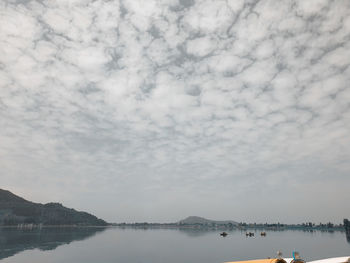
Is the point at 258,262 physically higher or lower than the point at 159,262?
higher

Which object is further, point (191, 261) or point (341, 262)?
point (191, 261)

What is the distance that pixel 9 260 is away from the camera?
50125mm

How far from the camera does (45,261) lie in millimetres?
51438

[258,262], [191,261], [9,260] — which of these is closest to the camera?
[258,262]

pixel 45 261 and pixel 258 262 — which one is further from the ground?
pixel 258 262

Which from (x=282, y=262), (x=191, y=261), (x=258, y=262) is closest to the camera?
(x=282, y=262)

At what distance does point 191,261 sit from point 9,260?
39.6 metres

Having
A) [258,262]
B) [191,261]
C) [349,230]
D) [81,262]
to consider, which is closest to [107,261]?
[81,262]

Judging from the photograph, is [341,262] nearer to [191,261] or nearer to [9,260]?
[191,261]

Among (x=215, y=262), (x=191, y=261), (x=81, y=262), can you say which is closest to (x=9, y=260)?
(x=81, y=262)

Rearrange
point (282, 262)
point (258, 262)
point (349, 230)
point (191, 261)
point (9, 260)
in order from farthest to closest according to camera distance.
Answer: point (349, 230) → point (191, 261) → point (9, 260) → point (258, 262) → point (282, 262)

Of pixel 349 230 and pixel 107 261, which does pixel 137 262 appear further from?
pixel 349 230

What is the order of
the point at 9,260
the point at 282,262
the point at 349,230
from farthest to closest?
the point at 349,230, the point at 9,260, the point at 282,262

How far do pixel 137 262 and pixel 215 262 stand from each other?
57.5 ft
